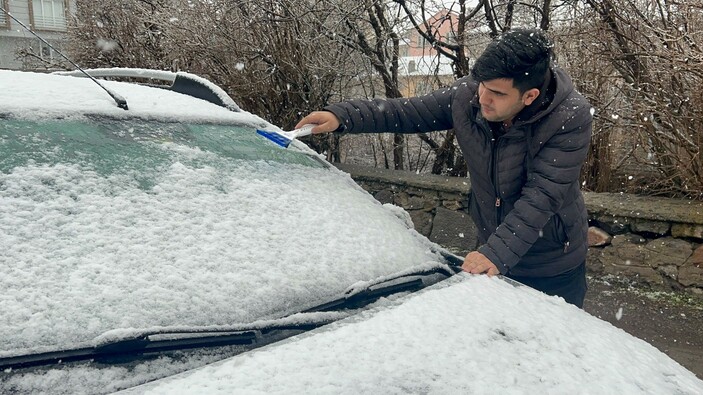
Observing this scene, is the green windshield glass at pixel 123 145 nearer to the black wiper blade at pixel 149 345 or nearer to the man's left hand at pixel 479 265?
the black wiper blade at pixel 149 345

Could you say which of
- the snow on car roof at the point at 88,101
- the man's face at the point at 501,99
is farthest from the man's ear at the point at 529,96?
the snow on car roof at the point at 88,101

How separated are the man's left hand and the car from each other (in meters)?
0.04

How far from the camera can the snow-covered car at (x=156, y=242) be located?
3.91 ft

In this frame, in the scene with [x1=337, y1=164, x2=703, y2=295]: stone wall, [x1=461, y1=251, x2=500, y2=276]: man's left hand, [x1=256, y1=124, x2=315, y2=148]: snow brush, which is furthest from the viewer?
[x1=337, y1=164, x2=703, y2=295]: stone wall

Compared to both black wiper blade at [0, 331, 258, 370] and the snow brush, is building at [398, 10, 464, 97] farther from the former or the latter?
black wiper blade at [0, 331, 258, 370]

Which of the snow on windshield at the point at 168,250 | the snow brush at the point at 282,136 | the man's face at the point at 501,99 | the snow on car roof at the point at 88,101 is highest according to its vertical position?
the man's face at the point at 501,99

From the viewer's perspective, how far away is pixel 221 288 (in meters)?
1.40

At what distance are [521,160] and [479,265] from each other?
1.67ft

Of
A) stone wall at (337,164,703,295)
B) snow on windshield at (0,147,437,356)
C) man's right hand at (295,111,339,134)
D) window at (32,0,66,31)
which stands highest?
window at (32,0,66,31)

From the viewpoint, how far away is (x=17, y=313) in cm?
→ 115

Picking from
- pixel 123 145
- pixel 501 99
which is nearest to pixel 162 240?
pixel 123 145

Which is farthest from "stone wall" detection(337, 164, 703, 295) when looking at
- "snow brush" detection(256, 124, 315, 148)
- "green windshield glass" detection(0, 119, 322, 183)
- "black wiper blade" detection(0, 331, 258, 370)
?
"black wiper blade" detection(0, 331, 258, 370)

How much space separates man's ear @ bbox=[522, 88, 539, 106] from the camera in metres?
2.06

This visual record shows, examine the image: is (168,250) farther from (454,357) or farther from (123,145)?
Result: (454,357)
